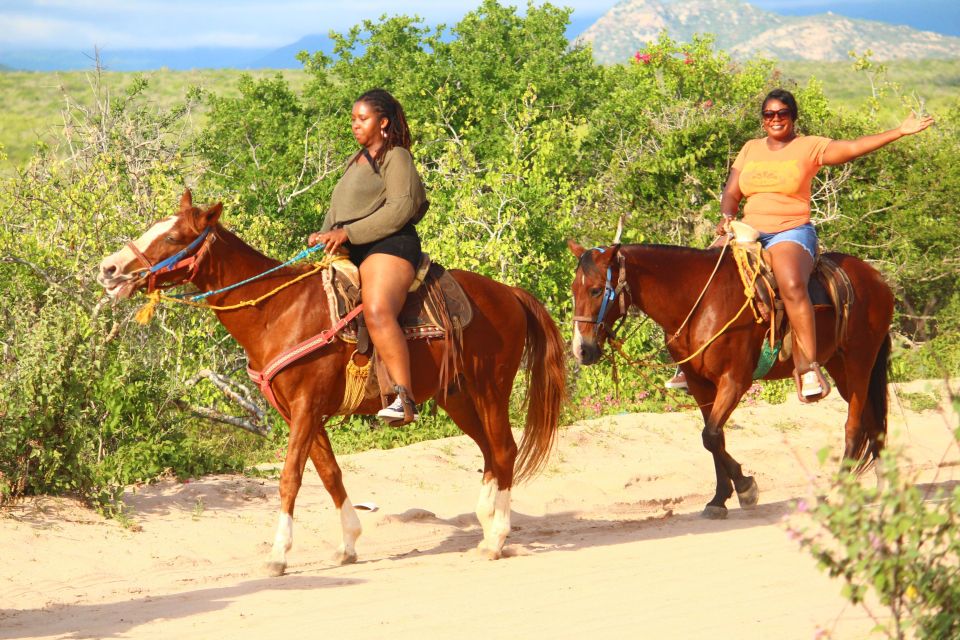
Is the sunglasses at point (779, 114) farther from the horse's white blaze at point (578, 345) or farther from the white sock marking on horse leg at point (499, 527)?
the white sock marking on horse leg at point (499, 527)

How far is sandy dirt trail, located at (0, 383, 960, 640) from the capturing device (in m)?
5.66

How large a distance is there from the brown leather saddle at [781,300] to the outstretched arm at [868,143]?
2.57 feet

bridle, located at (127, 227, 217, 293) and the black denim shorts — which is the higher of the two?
the black denim shorts

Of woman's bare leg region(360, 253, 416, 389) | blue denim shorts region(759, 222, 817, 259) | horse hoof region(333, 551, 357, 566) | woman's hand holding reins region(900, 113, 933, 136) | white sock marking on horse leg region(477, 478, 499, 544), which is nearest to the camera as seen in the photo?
woman's bare leg region(360, 253, 416, 389)

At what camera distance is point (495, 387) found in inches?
315

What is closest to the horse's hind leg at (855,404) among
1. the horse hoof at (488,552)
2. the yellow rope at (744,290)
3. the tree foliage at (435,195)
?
the tree foliage at (435,195)

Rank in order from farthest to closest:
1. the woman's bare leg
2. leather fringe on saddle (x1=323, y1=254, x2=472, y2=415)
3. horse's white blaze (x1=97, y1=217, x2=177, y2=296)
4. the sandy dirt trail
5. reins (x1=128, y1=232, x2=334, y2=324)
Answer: leather fringe on saddle (x1=323, y1=254, x2=472, y2=415) → the woman's bare leg → reins (x1=128, y1=232, x2=334, y2=324) → horse's white blaze (x1=97, y1=217, x2=177, y2=296) → the sandy dirt trail

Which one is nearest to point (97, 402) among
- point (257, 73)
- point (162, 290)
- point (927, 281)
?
point (162, 290)

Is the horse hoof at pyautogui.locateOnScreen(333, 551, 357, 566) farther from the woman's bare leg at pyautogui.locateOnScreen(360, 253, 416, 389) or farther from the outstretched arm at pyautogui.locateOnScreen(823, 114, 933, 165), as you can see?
the outstretched arm at pyautogui.locateOnScreen(823, 114, 933, 165)

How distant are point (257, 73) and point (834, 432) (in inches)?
2380

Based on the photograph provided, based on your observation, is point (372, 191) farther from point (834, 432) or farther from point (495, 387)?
point (834, 432)

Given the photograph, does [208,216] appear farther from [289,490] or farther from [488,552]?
[488,552]

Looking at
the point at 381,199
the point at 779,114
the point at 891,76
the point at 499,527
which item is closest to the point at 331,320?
the point at 381,199

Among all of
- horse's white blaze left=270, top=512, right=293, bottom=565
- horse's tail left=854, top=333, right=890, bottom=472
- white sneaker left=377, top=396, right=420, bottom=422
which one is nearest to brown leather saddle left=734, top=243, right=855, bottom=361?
horse's tail left=854, top=333, right=890, bottom=472
